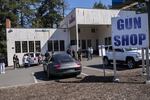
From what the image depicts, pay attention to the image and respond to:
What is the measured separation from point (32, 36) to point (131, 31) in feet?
116

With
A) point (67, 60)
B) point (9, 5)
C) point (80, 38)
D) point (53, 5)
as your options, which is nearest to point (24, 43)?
point (80, 38)

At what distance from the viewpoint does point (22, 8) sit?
73.6m

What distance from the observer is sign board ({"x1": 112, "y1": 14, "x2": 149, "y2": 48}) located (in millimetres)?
15195

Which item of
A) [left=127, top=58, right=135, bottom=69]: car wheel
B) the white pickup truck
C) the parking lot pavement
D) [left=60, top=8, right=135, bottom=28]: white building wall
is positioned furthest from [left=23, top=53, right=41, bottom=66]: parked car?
[left=127, top=58, right=135, bottom=69]: car wheel

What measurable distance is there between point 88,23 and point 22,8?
93.9ft

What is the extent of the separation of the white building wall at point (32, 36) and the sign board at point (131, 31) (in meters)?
34.1

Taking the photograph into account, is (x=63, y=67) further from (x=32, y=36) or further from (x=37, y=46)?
(x=37, y=46)

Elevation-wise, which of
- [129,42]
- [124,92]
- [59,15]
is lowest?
[124,92]

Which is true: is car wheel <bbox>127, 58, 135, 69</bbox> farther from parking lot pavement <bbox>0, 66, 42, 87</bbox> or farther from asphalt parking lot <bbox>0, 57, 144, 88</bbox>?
parking lot pavement <bbox>0, 66, 42, 87</bbox>

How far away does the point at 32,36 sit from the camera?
165 ft

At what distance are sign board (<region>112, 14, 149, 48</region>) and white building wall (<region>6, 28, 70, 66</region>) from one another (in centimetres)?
3414

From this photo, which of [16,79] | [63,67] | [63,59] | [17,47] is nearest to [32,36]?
[17,47]

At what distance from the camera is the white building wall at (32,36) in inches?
1935

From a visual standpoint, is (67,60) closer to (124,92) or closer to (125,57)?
(125,57)
